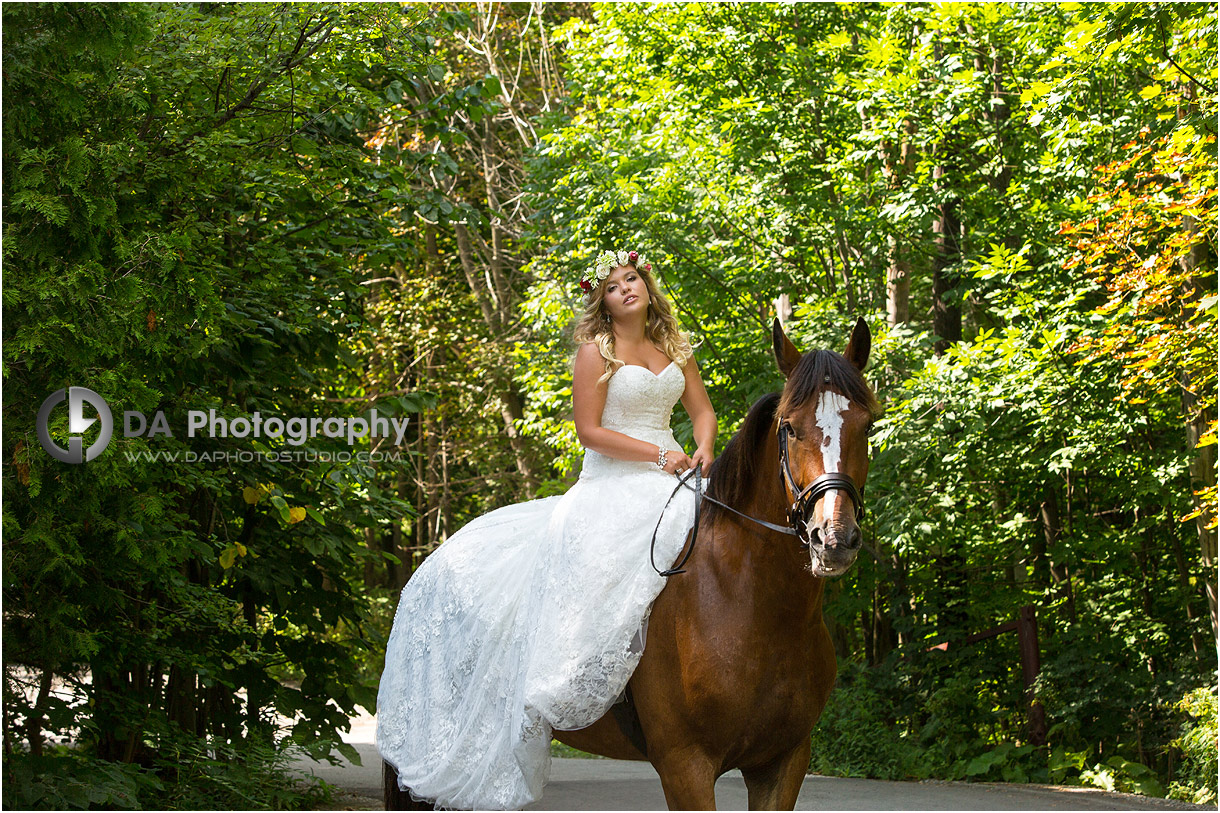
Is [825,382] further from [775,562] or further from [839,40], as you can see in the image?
[839,40]

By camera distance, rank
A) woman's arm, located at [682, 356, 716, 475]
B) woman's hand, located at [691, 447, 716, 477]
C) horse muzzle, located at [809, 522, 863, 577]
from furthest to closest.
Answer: woman's arm, located at [682, 356, 716, 475] < woman's hand, located at [691, 447, 716, 477] < horse muzzle, located at [809, 522, 863, 577]

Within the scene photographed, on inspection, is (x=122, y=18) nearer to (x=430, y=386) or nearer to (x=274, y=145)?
(x=274, y=145)

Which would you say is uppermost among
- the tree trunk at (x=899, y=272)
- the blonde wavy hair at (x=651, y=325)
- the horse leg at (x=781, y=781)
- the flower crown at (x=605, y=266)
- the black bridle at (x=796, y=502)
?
the tree trunk at (x=899, y=272)

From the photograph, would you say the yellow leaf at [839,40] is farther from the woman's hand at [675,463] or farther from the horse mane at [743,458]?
the horse mane at [743,458]

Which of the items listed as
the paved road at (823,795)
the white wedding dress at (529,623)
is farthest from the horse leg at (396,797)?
the paved road at (823,795)

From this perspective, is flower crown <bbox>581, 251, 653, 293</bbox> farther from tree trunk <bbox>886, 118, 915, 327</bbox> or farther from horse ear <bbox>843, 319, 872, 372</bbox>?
tree trunk <bbox>886, 118, 915, 327</bbox>

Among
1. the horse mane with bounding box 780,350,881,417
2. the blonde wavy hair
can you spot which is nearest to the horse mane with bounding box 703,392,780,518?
the horse mane with bounding box 780,350,881,417

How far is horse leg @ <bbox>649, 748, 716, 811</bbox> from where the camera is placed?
3.46 m

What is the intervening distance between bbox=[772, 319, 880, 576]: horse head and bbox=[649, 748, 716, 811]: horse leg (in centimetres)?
83

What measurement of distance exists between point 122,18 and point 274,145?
1.95 meters

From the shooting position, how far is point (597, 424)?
13.5 ft

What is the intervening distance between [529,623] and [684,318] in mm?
8191

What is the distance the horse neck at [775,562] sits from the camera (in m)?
3.55

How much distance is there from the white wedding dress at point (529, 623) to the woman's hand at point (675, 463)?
0.21ft
